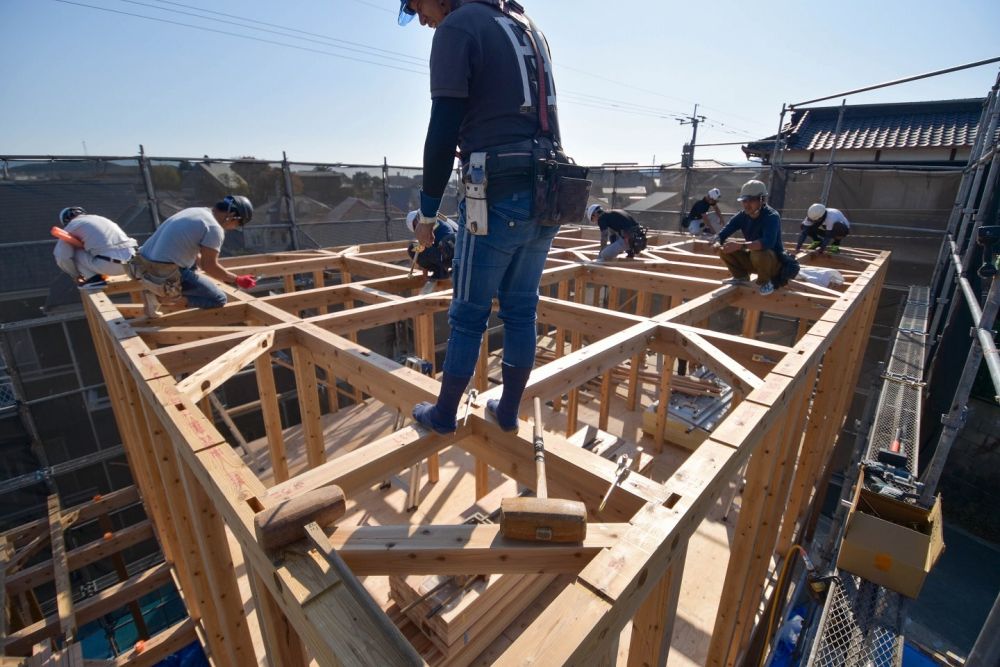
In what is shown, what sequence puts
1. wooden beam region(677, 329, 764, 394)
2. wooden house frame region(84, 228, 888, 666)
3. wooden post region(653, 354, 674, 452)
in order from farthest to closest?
wooden post region(653, 354, 674, 452) < wooden beam region(677, 329, 764, 394) < wooden house frame region(84, 228, 888, 666)

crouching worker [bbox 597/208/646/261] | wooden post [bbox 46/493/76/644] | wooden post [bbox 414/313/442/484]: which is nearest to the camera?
wooden post [bbox 46/493/76/644]

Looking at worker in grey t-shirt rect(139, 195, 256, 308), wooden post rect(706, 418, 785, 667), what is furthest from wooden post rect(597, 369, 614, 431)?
worker in grey t-shirt rect(139, 195, 256, 308)

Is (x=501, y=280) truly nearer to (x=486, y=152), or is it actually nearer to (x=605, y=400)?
(x=486, y=152)

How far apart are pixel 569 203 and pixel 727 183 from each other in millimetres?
11483

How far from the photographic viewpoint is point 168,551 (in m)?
3.84

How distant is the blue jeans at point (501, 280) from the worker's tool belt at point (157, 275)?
2.97 metres

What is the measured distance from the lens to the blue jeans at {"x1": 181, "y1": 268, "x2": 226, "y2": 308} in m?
3.72

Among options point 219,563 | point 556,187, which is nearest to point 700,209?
point 556,187

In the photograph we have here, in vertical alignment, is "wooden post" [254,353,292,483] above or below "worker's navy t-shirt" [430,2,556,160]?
below

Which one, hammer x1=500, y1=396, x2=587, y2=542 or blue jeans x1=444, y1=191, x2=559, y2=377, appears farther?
blue jeans x1=444, y1=191, x2=559, y2=377

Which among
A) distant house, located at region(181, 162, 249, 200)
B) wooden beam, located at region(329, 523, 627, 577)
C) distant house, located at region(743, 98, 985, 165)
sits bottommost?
wooden beam, located at region(329, 523, 627, 577)

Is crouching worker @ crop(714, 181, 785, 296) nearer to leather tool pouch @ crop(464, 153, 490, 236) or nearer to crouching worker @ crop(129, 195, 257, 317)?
leather tool pouch @ crop(464, 153, 490, 236)

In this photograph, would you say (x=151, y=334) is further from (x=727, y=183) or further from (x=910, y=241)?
(x=910, y=241)

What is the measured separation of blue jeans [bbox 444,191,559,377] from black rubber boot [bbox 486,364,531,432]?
0.11 feet
